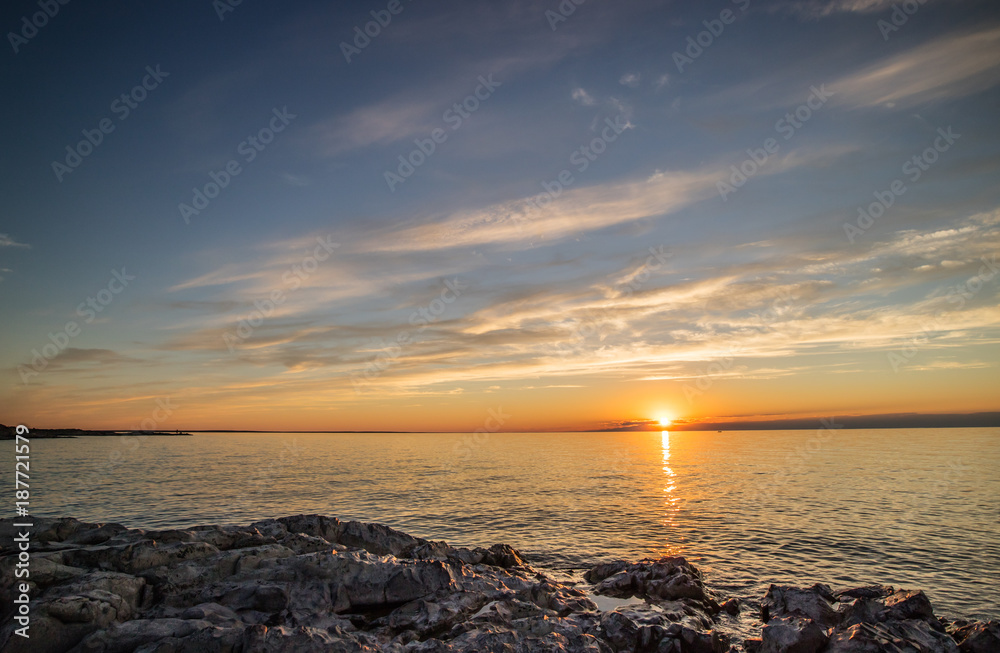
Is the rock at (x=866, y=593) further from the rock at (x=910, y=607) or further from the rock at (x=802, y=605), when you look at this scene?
the rock at (x=910, y=607)

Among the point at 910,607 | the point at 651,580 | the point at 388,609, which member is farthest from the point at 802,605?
the point at 388,609

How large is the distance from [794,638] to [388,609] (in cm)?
1184

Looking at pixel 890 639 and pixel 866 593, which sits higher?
pixel 890 639

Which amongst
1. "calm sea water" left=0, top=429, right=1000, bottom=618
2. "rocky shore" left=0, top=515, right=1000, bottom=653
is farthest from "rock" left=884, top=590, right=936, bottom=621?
"calm sea water" left=0, top=429, right=1000, bottom=618

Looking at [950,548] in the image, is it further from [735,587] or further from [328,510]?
[328,510]

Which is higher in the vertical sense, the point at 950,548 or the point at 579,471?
the point at 950,548

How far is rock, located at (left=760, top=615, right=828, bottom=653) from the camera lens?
12850 millimetres

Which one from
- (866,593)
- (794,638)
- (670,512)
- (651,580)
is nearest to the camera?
(794,638)

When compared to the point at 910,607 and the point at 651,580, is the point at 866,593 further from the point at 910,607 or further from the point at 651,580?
the point at 651,580

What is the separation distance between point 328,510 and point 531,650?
1196 inches

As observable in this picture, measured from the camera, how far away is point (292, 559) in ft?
56.4

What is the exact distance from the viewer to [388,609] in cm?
1589

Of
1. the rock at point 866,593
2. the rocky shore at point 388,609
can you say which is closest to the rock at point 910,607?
the rocky shore at point 388,609

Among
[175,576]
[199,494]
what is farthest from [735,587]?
[199,494]
